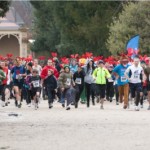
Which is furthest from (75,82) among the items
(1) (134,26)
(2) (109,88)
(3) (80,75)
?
(1) (134,26)

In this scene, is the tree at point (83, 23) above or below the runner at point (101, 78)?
above

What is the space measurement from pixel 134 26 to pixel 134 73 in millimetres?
23366

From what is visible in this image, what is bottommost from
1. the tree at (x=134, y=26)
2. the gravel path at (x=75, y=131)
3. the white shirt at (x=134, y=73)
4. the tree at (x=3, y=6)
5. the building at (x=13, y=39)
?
the gravel path at (x=75, y=131)

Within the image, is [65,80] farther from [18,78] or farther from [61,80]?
[18,78]

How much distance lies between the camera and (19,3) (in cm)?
11719

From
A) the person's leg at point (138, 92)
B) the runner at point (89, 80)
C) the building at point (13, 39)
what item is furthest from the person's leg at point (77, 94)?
the building at point (13, 39)

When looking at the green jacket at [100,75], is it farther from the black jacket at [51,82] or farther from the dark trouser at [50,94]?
the dark trouser at [50,94]

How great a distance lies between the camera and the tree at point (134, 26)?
46656 millimetres

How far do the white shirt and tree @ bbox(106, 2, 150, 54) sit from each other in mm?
21425

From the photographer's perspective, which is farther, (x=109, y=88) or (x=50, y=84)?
(x=109, y=88)

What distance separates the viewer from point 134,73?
24469 millimetres

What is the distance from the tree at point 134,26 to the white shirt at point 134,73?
21425mm

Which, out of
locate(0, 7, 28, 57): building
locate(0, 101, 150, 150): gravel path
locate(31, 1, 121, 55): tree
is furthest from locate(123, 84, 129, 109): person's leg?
locate(0, 7, 28, 57): building

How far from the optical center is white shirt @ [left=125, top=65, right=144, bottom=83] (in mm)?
24453
